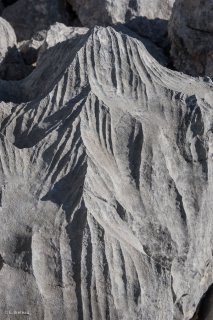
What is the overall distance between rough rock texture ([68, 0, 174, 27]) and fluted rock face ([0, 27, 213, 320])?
683mm

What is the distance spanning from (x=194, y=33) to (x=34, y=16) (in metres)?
0.95

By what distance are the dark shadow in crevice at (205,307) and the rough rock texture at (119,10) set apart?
4.39ft

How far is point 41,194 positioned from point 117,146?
300 millimetres

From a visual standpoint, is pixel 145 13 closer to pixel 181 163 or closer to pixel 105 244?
pixel 181 163

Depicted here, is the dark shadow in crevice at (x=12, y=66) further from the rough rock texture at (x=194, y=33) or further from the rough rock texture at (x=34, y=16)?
the rough rock texture at (x=194, y=33)

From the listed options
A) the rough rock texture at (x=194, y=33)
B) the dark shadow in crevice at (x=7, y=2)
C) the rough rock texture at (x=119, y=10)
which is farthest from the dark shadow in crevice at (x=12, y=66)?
the dark shadow in crevice at (x=7, y=2)

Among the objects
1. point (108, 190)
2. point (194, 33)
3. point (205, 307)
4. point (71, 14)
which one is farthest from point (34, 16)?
point (205, 307)

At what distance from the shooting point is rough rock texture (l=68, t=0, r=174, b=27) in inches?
125

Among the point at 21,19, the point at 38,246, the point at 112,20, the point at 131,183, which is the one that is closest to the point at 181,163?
the point at 131,183

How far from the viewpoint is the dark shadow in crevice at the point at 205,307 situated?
2.37 meters

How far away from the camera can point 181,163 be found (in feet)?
7.61

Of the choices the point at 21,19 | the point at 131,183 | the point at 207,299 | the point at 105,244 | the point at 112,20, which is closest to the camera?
the point at 105,244

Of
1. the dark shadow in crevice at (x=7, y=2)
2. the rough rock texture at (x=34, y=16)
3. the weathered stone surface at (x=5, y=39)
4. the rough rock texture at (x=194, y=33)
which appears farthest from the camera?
the dark shadow in crevice at (x=7, y=2)

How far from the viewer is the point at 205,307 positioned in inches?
94.4
